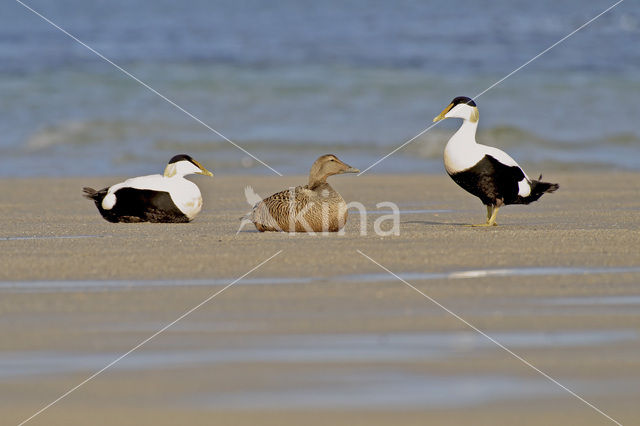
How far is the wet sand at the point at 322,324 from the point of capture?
11.0 feet

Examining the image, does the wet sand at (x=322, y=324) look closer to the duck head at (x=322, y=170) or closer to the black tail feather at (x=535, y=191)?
the black tail feather at (x=535, y=191)

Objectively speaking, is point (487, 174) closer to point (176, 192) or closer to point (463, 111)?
point (463, 111)

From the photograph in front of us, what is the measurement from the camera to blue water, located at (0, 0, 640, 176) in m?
14.6

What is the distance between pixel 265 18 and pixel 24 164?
1753 centimetres

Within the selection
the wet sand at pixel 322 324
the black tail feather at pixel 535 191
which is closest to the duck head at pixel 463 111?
the black tail feather at pixel 535 191

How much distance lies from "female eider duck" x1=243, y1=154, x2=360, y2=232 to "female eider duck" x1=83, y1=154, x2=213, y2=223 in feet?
2.10


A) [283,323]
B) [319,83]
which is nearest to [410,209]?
[283,323]

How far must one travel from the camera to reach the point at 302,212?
711 centimetres

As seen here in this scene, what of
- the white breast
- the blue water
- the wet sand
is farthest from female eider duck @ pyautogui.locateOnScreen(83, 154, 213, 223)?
the blue water

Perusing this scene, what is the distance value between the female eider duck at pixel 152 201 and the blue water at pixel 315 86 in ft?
16.4

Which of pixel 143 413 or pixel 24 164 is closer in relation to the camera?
pixel 143 413

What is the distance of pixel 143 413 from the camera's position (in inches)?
129

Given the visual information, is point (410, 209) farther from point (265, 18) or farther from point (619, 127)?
point (265, 18)

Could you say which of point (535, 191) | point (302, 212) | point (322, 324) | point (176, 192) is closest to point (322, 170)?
point (302, 212)
